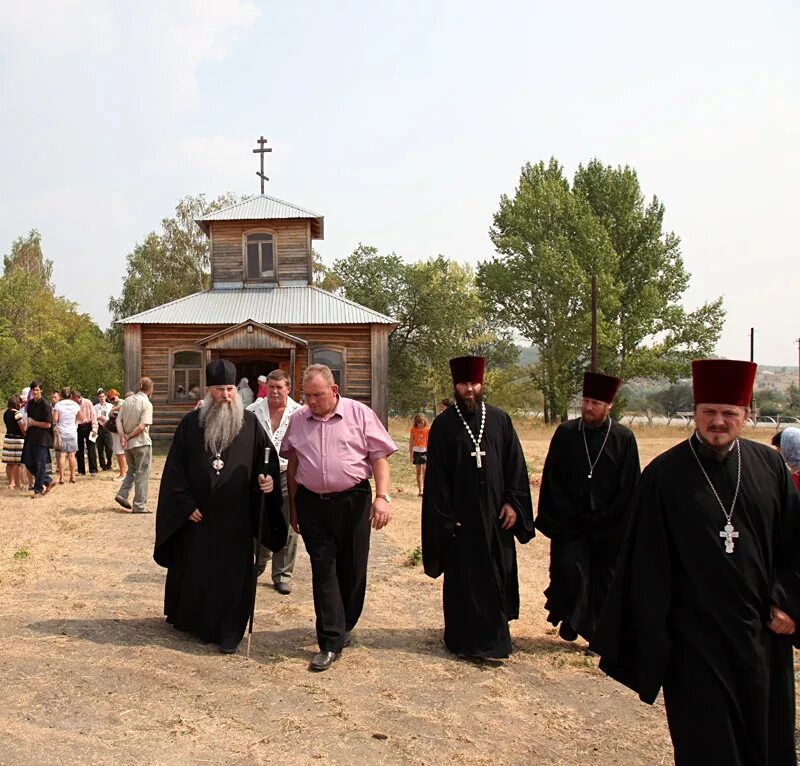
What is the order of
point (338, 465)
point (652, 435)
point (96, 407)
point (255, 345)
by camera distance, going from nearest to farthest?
point (338, 465), point (96, 407), point (255, 345), point (652, 435)

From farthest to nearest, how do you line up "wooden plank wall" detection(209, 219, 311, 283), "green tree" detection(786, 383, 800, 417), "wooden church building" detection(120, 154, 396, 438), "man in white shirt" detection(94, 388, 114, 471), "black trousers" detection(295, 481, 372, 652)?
"green tree" detection(786, 383, 800, 417)
"wooden plank wall" detection(209, 219, 311, 283)
"wooden church building" detection(120, 154, 396, 438)
"man in white shirt" detection(94, 388, 114, 471)
"black trousers" detection(295, 481, 372, 652)

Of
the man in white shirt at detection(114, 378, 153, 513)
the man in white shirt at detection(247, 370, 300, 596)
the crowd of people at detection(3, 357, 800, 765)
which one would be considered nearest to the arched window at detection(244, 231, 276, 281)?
the man in white shirt at detection(114, 378, 153, 513)

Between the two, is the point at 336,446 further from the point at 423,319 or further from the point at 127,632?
the point at 423,319

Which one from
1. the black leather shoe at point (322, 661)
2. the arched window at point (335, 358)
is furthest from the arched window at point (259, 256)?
the black leather shoe at point (322, 661)

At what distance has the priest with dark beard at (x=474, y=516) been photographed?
581 cm

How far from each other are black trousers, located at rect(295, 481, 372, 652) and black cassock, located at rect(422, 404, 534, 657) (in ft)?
1.60

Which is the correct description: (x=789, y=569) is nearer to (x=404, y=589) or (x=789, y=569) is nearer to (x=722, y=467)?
(x=722, y=467)

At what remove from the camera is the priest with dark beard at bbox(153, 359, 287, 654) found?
593 cm

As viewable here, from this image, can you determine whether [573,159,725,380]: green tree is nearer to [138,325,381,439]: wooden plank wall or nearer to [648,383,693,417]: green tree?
[138,325,381,439]: wooden plank wall

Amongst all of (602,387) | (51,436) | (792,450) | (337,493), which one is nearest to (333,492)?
(337,493)

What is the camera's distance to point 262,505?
6.10m

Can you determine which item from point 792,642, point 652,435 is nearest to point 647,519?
point 792,642

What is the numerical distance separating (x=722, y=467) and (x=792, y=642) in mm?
802

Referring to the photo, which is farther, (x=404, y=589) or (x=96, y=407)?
(x=96, y=407)
